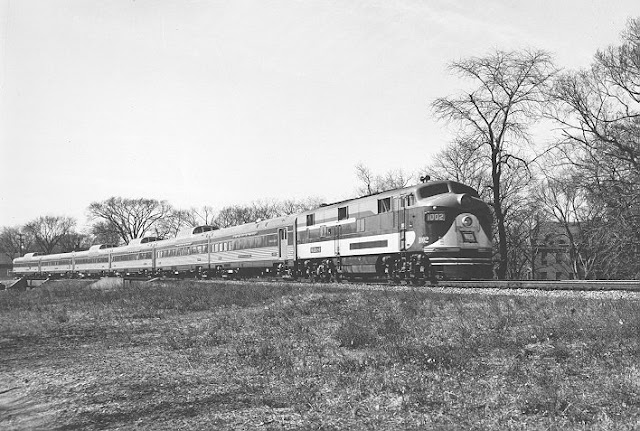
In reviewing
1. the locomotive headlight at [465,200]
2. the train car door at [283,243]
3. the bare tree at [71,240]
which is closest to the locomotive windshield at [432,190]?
the locomotive headlight at [465,200]

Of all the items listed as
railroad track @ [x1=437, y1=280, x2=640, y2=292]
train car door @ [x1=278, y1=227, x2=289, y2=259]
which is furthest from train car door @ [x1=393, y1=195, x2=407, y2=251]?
train car door @ [x1=278, y1=227, x2=289, y2=259]

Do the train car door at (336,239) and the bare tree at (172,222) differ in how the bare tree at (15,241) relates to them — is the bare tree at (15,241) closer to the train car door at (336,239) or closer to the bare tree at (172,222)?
the bare tree at (172,222)

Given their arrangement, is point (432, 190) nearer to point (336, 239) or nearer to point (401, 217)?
point (401, 217)

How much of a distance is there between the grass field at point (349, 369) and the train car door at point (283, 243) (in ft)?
55.8

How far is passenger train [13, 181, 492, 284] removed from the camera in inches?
776

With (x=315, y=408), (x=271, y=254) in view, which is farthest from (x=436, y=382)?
(x=271, y=254)

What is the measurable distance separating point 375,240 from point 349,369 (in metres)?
14.7

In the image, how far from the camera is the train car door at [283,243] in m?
31.8

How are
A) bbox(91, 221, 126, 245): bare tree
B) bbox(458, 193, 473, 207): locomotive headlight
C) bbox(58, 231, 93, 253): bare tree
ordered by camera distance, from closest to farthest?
bbox(458, 193, 473, 207): locomotive headlight, bbox(91, 221, 126, 245): bare tree, bbox(58, 231, 93, 253): bare tree

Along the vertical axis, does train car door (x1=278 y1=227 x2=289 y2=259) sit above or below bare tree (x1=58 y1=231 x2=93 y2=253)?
below

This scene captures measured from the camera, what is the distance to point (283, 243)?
3219cm

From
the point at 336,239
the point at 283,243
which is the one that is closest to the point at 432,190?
the point at 336,239

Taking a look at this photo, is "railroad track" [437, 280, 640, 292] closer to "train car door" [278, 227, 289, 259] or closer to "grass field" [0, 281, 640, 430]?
"grass field" [0, 281, 640, 430]

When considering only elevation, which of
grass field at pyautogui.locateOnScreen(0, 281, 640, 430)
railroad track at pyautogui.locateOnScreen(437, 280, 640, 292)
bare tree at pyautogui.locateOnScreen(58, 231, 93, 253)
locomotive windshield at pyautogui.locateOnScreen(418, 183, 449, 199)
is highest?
bare tree at pyautogui.locateOnScreen(58, 231, 93, 253)
